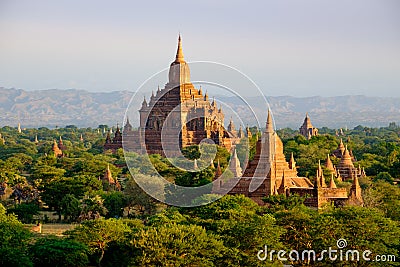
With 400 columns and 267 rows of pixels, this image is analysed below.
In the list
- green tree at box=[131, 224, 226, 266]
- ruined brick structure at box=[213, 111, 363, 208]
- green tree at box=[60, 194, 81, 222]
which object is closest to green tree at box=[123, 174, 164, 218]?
green tree at box=[60, 194, 81, 222]

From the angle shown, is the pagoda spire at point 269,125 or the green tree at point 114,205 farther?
the green tree at point 114,205

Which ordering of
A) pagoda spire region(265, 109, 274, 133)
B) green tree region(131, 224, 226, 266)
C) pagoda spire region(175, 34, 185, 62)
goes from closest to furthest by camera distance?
1. green tree region(131, 224, 226, 266)
2. pagoda spire region(265, 109, 274, 133)
3. pagoda spire region(175, 34, 185, 62)

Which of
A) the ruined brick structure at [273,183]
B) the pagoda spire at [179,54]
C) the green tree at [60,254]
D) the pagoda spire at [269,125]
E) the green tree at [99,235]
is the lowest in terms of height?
the green tree at [60,254]

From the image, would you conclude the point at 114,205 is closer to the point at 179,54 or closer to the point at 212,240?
the point at 212,240

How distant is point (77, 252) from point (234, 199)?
9698 millimetres

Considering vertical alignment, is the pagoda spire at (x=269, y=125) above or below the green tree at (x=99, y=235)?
above

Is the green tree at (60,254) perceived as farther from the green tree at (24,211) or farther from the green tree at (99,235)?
the green tree at (24,211)

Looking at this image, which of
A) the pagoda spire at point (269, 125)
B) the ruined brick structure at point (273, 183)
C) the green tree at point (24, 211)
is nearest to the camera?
the ruined brick structure at point (273, 183)

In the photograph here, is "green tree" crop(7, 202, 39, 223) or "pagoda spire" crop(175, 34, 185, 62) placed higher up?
"pagoda spire" crop(175, 34, 185, 62)

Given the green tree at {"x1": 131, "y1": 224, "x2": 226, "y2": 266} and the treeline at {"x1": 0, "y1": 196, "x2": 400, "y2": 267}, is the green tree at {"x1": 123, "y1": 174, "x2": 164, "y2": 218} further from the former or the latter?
the green tree at {"x1": 131, "y1": 224, "x2": 226, "y2": 266}

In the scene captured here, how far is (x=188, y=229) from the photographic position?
31.5 metres

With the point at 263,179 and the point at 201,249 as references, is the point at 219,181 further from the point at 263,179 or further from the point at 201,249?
the point at 201,249

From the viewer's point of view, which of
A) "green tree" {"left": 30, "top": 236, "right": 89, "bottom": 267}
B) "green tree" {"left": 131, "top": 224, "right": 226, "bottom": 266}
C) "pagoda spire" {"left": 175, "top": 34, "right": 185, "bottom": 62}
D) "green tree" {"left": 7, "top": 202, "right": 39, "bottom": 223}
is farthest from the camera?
"pagoda spire" {"left": 175, "top": 34, "right": 185, "bottom": 62}

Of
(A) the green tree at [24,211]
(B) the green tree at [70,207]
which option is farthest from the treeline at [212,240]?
(B) the green tree at [70,207]
